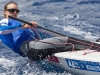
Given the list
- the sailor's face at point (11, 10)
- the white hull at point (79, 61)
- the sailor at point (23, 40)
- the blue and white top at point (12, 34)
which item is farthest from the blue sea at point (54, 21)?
the sailor's face at point (11, 10)

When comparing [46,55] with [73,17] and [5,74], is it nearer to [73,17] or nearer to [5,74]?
[5,74]

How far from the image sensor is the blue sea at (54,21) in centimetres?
548

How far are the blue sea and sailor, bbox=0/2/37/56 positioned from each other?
0.44m

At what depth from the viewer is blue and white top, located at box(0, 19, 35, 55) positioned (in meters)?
5.35

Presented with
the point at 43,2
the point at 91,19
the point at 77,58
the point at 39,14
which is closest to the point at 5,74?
the point at 77,58

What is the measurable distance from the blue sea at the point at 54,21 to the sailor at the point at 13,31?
438 millimetres

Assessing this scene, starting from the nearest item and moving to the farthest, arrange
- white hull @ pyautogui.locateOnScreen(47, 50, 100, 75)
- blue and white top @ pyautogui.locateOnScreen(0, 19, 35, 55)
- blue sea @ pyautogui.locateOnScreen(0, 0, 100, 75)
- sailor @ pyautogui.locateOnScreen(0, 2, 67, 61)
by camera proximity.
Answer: white hull @ pyautogui.locateOnScreen(47, 50, 100, 75) < sailor @ pyautogui.locateOnScreen(0, 2, 67, 61) < blue and white top @ pyautogui.locateOnScreen(0, 19, 35, 55) < blue sea @ pyautogui.locateOnScreen(0, 0, 100, 75)

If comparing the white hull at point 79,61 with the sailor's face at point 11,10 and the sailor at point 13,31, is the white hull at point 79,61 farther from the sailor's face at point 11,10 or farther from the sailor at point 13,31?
the sailor's face at point 11,10

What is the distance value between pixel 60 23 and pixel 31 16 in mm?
1738

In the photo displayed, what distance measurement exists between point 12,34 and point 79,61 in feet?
4.42

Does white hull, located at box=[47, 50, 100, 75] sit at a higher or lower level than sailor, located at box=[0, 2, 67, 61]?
lower

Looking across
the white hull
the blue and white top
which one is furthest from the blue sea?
the blue and white top

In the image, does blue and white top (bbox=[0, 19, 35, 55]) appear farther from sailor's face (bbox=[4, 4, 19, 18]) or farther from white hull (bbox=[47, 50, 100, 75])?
white hull (bbox=[47, 50, 100, 75])

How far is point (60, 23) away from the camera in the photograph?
998 cm
